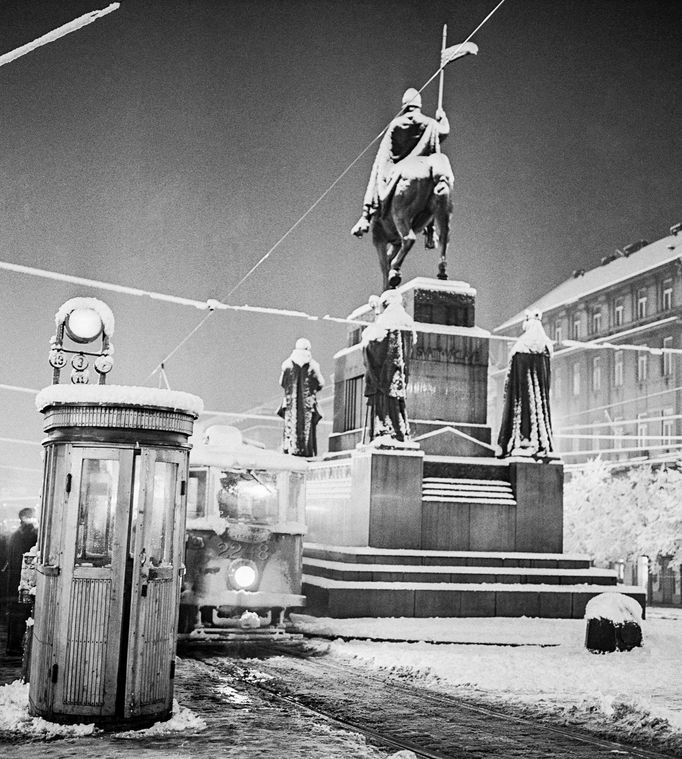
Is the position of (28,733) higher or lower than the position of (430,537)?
lower

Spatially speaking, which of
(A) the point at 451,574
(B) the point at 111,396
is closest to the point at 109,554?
(B) the point at 111,396

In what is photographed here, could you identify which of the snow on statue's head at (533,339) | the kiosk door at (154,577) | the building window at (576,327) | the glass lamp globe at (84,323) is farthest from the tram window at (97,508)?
the building window at (576,327)

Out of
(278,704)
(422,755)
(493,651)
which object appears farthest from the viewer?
(493,651)

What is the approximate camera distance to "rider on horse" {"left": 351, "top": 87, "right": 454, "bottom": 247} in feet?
70.7

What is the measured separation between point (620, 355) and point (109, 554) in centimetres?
5714

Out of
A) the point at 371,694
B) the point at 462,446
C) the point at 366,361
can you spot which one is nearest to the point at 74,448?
the point at 371,694

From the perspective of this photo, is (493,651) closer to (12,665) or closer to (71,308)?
(12,665)

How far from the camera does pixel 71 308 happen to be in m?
10.6

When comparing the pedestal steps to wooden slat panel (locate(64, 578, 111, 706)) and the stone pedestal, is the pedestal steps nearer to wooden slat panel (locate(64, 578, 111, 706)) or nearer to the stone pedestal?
the stone pedestal

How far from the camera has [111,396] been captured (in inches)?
319

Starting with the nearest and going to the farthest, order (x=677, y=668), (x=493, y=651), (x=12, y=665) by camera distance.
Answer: (x=12, y=665) < (x=677, y=668) < (x=493, y=651)

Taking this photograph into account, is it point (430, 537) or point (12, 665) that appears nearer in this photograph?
point (12, 665)

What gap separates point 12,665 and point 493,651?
5.84 meters

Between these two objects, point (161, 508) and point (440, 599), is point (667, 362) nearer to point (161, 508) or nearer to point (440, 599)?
point (440, 599)
